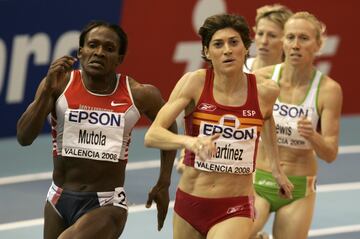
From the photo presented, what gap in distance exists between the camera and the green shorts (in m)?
10.5

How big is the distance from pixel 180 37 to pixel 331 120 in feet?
22.1

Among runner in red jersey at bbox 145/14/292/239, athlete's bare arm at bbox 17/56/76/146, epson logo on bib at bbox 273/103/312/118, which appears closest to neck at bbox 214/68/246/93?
runner in red jersey at bbox 145/14/292/239

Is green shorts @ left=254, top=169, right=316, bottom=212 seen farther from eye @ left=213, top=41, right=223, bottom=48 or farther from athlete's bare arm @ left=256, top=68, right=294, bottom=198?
eye @ left=213, top=41, right=223, bottom=48

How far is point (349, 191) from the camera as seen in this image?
14.6 meters

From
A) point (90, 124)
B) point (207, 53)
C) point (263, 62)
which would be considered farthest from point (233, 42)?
point (263, 62)

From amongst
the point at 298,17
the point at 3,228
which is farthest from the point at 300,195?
the point at 3,228

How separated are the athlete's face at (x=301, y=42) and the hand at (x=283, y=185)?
1339mm

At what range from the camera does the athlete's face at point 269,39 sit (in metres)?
12.0

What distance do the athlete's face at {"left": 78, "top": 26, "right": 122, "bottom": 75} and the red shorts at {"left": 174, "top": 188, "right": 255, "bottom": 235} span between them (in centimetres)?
108

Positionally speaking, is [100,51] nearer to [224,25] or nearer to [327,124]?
[224,25]

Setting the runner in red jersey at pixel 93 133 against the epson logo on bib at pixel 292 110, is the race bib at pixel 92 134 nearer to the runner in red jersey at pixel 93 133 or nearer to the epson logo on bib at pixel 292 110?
the runner in red jersey at pixel 93 133

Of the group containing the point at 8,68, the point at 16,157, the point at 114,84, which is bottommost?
the point at 16,157

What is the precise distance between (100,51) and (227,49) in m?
0.91

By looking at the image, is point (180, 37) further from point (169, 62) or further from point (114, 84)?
point (114, 84)
